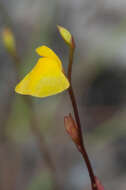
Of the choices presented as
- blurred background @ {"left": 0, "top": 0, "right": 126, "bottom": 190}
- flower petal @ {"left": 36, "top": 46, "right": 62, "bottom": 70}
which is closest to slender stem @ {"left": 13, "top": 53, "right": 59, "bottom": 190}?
blurred background @ {"left": 0, "top": 0, "right": 126, "bottom": 190}

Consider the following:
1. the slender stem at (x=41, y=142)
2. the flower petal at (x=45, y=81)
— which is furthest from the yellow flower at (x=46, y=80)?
the slender stem at (x=41, y=142)

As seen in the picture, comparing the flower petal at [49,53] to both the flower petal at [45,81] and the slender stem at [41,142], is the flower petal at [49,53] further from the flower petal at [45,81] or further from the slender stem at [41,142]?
the slender stem at [41,142]

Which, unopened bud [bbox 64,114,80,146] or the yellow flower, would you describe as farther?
unopened bud [bbox 64,114,80,146]

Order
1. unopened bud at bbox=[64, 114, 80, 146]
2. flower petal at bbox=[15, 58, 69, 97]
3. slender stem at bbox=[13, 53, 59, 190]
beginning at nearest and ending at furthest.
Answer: flower petal at bbox=[15, 58, 69, 97], unopened bud at bbox=[64, 114, 80, 146], slender stem at bbox=[13, 53, 59, 190]

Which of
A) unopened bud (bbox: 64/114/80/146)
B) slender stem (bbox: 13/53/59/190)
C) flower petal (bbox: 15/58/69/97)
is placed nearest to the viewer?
flower petal (bbox: 15/58/69/97)

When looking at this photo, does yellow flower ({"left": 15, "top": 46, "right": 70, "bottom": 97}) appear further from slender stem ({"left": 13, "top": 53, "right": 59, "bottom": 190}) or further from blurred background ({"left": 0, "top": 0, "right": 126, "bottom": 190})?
slender stem ({"left": 13, "top": 53, "right": 59, "bottom": 190})

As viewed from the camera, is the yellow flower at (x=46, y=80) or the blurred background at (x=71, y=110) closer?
the yellow flower at (x=46, y=80)

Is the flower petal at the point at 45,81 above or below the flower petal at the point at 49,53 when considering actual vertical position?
below
